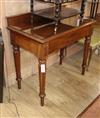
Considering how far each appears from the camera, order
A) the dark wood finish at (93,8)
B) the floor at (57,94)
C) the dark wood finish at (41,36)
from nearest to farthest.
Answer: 1. the dark wood finish at (41,36)
2. the floor at (57,94)
3. the dark wood finish at (93,8)

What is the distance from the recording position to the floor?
1850 millimetres

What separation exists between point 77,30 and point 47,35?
1.27 feet

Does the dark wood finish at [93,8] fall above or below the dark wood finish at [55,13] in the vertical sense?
below

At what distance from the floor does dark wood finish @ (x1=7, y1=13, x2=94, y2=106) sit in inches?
5.6

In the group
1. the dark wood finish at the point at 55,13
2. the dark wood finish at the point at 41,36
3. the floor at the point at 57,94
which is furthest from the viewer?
the floor at the point at 57,94

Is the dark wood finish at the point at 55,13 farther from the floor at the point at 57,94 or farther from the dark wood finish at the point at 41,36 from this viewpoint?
the floor at the point at 57,94

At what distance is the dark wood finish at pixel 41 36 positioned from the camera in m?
1.58

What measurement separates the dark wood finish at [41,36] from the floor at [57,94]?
0.14 m

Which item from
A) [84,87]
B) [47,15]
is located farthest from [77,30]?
[84,87]

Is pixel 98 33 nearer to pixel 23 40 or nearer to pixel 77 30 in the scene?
pixel 77 30

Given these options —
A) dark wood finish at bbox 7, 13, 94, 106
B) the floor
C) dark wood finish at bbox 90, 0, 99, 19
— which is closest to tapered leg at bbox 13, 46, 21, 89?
dark wood finish at bbox 7, 13, 94, 106

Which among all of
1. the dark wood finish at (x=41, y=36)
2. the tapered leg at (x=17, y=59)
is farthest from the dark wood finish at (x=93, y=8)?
the tapered leg at (x=17, y=59)

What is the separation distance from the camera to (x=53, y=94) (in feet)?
6.88

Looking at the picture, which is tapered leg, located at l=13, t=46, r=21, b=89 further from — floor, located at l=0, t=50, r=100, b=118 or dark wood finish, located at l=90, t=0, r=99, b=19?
dark wood finish, located at l=90, t=0, r=99, b=19
